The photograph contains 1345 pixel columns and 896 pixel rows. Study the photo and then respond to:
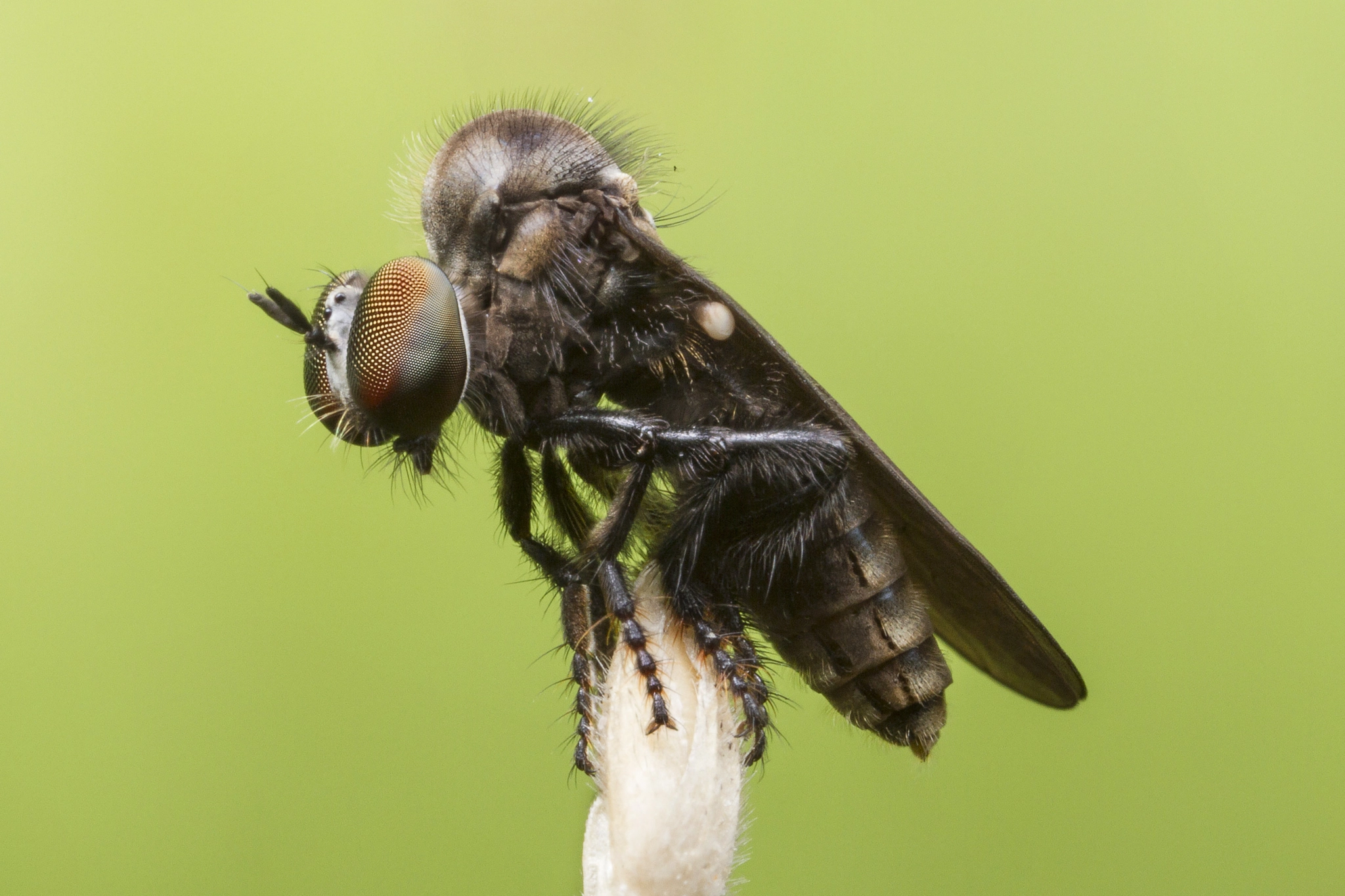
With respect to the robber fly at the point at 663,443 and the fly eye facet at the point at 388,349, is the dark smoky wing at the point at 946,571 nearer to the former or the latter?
the robber fly at the point at 663,443

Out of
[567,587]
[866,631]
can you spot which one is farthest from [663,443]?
[866,631]

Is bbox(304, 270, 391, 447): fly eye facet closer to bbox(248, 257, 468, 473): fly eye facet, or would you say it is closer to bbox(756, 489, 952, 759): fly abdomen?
bbox(248, 257, 468, 473): fly eye facet

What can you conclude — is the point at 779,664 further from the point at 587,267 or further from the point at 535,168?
the point at 535,168

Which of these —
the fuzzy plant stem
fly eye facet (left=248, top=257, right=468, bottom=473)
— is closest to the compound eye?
fly eye facet (left=248, top=257, right=468, bottom=473)

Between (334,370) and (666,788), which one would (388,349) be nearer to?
(334,370)

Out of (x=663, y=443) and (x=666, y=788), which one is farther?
(x=663, y=443)

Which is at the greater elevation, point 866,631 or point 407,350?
point 407,350

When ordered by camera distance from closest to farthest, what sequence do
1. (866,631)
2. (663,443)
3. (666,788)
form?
(666,788)
(663,443)
(866,631)
